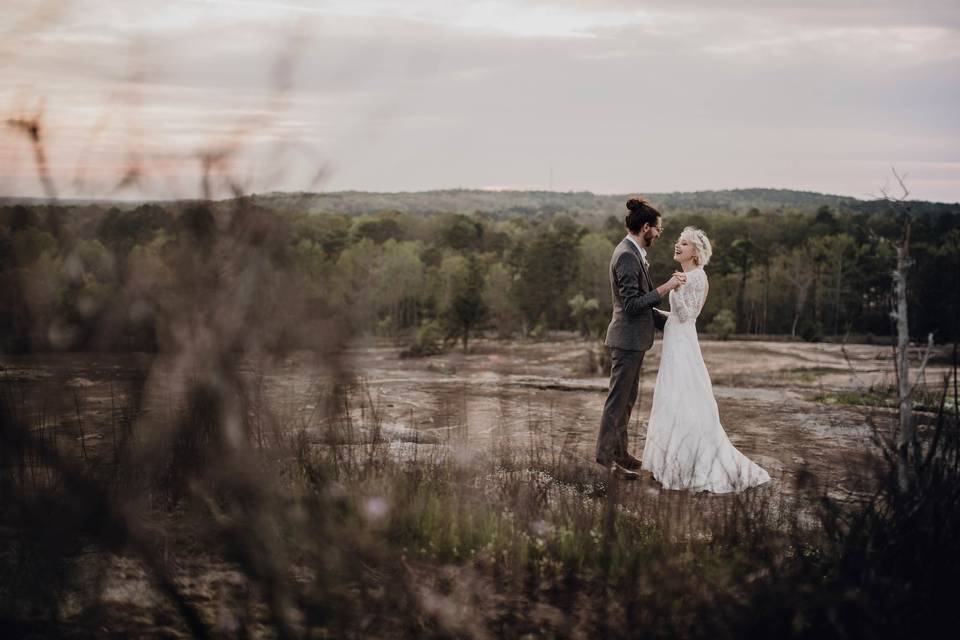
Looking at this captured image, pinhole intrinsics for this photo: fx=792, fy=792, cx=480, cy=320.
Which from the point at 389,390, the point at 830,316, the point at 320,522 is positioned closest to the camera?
the point at 320,522

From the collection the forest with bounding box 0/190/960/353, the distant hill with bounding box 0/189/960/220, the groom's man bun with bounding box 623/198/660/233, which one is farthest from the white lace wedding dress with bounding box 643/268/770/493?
the distant hill with bounding box 0/189/960/220

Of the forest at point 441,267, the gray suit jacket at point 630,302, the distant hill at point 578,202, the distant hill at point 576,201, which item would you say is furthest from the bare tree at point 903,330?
the distant hill at point 576,201

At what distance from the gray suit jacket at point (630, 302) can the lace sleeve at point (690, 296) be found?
36cm

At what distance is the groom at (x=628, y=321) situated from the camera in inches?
242

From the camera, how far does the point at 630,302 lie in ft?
20.1

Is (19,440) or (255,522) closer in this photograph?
(19,440)

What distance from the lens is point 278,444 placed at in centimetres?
411

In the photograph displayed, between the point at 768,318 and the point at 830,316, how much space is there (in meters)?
2.85

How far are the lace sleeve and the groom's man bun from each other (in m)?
0.60

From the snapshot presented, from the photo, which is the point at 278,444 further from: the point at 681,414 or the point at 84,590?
the point at 681,414

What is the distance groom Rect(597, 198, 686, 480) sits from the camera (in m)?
6.14

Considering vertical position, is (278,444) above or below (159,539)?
above

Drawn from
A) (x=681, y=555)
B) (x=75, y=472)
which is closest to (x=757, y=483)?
(x=681, y=555)

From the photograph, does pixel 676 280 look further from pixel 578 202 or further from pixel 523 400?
pixel 578 202
